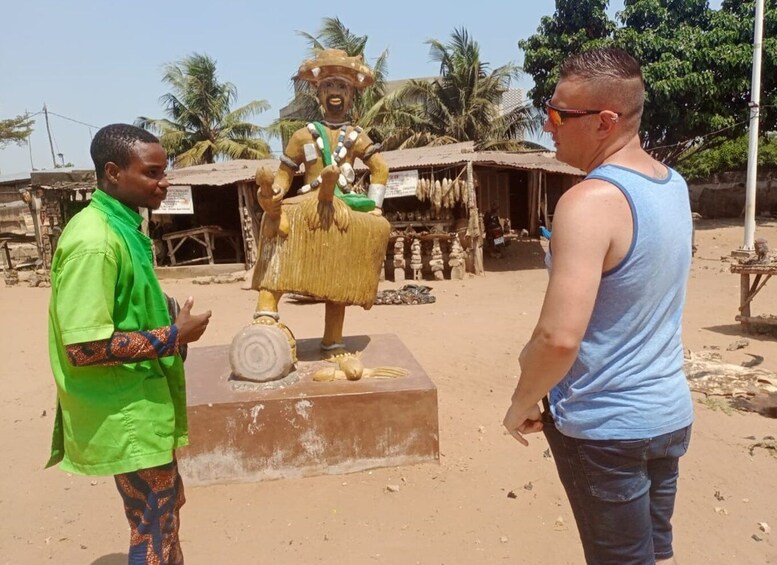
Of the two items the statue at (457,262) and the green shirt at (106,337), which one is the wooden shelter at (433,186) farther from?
the green shirt at (106,337)

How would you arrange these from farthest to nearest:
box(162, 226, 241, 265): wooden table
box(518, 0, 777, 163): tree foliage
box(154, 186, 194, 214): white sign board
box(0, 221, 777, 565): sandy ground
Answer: box(162, 226, 241, 265): wooden table, box(518, 0, 777, 163): tree foliage, box(154, 186, 194, 214): white sign board, box(0, 221, 777, 565): sandy ground

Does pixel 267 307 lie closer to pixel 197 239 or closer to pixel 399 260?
pixel 399 260

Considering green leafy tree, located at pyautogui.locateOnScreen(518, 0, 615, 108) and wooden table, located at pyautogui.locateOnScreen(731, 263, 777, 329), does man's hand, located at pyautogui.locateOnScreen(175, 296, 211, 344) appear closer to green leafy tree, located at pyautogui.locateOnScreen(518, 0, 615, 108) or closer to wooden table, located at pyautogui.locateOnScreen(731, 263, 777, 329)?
wooden table, located at pyautogui.locateOnScreen(731, 263, 777, 329)

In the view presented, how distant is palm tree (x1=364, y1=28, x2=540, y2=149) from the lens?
713 inches

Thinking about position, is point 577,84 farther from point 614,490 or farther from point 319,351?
point 319,351

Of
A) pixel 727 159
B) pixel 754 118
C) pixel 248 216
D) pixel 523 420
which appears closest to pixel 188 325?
pixel 523 420

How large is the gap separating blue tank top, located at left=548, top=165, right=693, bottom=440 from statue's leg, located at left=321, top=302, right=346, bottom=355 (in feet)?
8.56

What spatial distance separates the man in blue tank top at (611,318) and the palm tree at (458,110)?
1695cm

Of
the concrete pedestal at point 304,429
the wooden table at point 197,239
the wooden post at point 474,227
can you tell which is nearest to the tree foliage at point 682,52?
the wooden post at point 474,227

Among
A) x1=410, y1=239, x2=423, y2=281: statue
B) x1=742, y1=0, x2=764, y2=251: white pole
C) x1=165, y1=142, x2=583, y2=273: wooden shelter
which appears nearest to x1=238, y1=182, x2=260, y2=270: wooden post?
x1=165, y1=142, x2=583, y2=273: wooden shelter

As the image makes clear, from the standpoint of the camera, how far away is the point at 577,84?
1.37m

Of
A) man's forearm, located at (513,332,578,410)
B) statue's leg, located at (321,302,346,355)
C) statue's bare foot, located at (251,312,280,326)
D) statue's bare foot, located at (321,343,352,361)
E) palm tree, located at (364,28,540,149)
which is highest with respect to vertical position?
palm tree, located at (364,28,540,149)

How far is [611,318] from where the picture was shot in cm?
133

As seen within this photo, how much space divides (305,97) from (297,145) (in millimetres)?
16099
